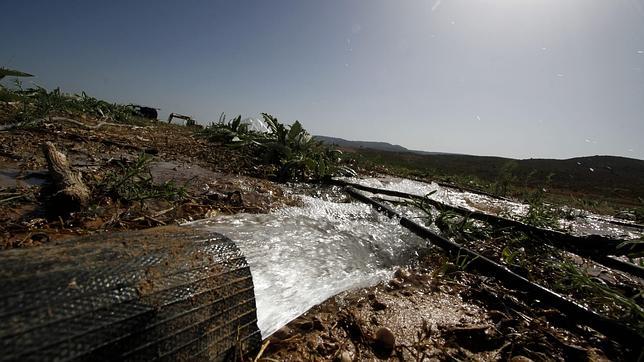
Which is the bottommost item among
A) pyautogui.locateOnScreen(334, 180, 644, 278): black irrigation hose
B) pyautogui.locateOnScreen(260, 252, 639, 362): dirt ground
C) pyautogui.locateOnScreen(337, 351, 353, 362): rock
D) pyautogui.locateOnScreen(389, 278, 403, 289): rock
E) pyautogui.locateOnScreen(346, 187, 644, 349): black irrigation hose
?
pyautogui.locateOnScreen(337, 351, 353, 362): rock

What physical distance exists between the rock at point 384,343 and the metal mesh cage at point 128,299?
548 millimetres

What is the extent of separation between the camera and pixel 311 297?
5.40ft

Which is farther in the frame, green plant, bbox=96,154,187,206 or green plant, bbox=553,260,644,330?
green plant, bbox=96,154,187,206

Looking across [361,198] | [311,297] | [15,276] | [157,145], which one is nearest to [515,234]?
[361,198]

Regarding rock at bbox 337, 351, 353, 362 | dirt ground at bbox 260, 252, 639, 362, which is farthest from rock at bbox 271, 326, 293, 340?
rock at bbox 337, 351, 353, 362

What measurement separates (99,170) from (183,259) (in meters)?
2.11

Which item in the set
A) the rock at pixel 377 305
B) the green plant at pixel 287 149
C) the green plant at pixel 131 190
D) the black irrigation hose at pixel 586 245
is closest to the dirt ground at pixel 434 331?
the rock at pixel 377 305

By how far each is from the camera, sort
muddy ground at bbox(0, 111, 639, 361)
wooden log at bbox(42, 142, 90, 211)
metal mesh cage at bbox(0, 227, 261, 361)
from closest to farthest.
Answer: metal mesh cage at bbox(0, 227, 261, 361) < muddy ground at bbox(0, 111, 639, 361) < wooden log at bbox(42, 142, 90, 211)

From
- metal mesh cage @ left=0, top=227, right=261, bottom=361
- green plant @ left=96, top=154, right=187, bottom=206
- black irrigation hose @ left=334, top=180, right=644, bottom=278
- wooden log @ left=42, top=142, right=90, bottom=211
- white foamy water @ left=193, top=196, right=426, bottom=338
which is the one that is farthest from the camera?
black irrigation hose @ left=334, top=180, right=644, bottom=278

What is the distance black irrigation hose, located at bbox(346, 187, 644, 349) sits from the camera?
5.03 feet

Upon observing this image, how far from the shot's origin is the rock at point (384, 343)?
4.55 feet

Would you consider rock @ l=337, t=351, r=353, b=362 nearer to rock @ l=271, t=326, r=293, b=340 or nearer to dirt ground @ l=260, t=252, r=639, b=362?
dirt ground @ l=260, t=252, r=639, b=362

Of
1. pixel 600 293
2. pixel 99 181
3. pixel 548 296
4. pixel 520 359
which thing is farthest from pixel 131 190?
pixel 600 293

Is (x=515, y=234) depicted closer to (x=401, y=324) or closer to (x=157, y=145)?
(x=401, y=324)
